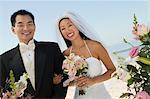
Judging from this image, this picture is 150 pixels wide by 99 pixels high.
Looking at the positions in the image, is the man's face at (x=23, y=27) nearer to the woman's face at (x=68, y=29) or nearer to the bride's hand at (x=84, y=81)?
the woman's face at (x=68, y=29)

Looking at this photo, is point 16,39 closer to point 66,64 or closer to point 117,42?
point 66,64

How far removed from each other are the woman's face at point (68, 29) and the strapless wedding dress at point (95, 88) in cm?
22

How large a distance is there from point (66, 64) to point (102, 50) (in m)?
0.31

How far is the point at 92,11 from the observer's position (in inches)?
103

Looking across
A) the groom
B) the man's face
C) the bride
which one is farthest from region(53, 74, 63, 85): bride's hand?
the man's face

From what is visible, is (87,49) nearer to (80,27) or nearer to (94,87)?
(80,27)

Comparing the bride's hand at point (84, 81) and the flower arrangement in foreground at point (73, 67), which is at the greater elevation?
the flower arrangement in foreground at point (73, 67)

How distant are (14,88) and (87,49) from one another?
2.14 ft

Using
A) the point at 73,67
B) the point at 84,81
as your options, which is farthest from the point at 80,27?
the point at 84,81

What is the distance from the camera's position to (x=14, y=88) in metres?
2.54

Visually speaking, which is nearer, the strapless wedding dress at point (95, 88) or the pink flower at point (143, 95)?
the pink flower at point (143, 95)

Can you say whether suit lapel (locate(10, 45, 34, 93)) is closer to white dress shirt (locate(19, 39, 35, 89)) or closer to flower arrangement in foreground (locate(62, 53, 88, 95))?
white dress shirt (locate(19, 39, 35, 89))

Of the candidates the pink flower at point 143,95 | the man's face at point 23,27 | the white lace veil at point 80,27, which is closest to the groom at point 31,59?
the man's face at point 23,27

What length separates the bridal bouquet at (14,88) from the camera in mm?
2500
